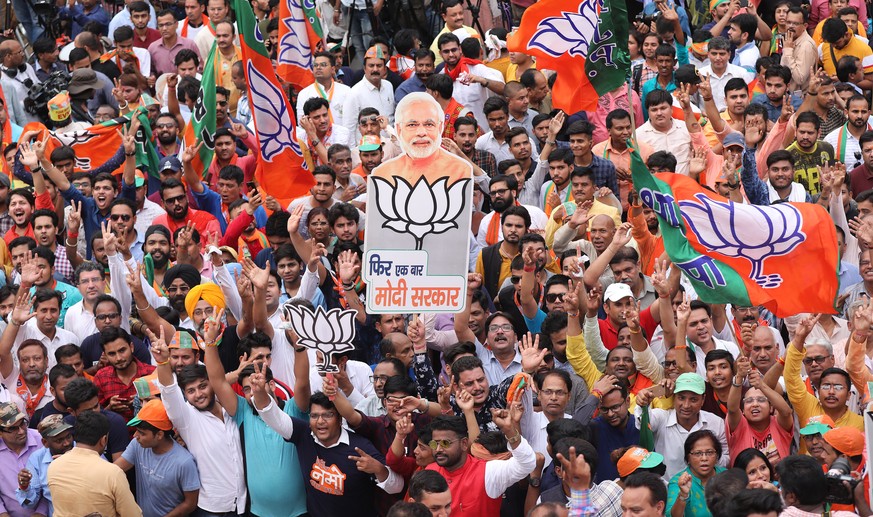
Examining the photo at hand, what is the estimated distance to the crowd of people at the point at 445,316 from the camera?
9.00 meters

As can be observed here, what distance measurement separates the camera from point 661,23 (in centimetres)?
1571

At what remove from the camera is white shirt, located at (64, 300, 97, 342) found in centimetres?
1118

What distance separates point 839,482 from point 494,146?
644 cm

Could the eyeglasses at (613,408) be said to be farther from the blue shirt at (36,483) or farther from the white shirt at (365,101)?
the white shirt at (365,101)

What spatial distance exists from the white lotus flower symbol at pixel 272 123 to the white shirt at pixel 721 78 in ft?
14.7

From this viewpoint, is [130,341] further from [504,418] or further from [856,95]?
[856,95]

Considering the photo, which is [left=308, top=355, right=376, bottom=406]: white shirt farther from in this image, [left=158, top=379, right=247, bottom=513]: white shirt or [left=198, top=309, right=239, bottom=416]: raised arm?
[left=158, top=379, right=247, bottom=513]: white shirt

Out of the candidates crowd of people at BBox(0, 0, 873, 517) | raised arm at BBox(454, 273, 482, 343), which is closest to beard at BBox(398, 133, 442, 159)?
crowd of people at BBox(0, 0, 873, 517)

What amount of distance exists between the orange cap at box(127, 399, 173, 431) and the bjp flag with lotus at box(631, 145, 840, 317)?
324 cm

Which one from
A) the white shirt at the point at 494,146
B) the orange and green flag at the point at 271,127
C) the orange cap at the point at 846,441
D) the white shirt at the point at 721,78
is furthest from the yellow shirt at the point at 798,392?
the white shirt at the point at 721,78

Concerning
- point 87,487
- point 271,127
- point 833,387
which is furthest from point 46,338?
point 833,387

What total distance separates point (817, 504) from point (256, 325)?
416 cm

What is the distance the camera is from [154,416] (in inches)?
373

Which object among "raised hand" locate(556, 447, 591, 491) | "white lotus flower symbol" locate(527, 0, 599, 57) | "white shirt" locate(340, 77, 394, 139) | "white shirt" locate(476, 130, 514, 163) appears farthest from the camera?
"white shirt" locate(340, 77, 394, 139)
